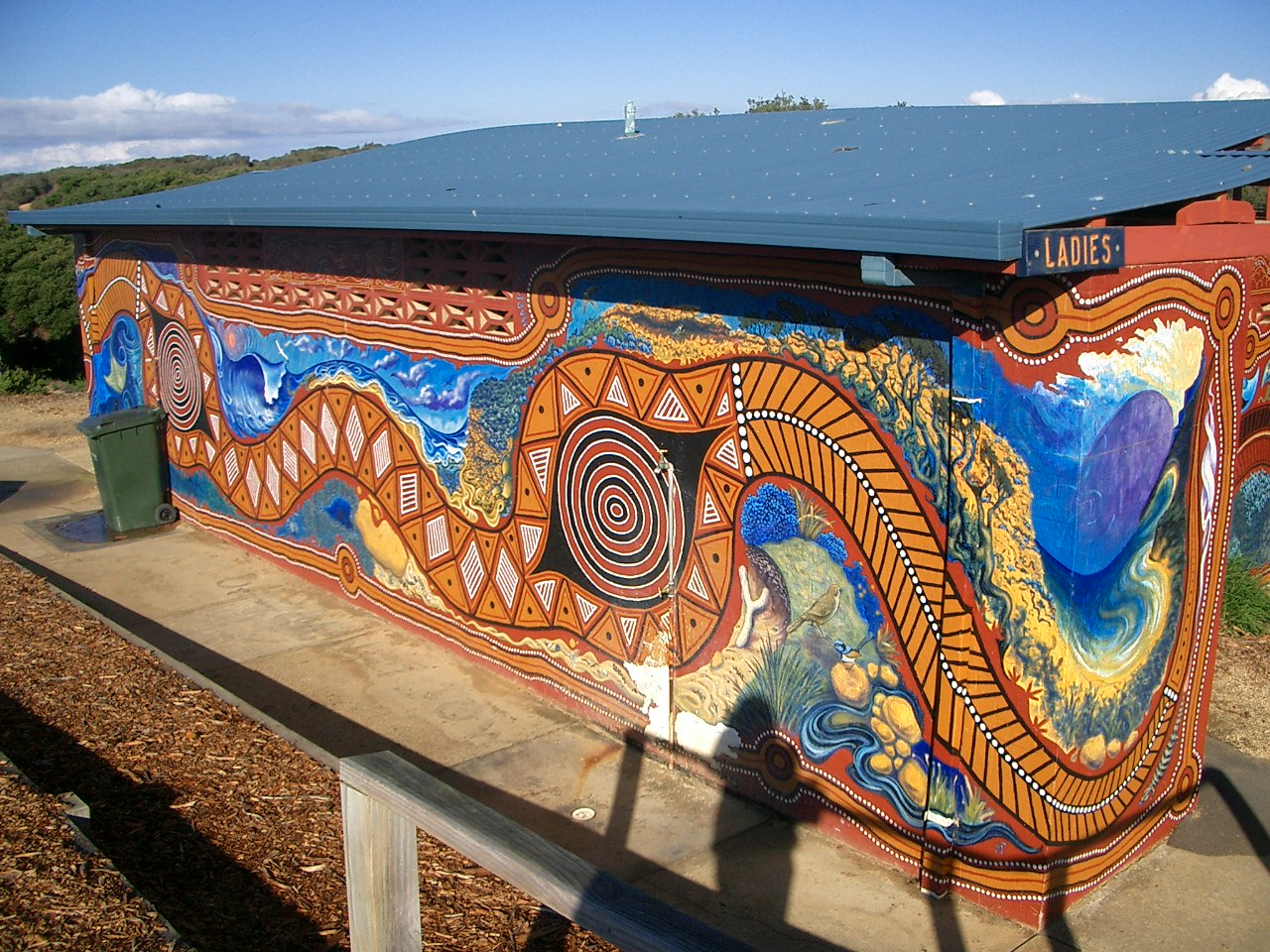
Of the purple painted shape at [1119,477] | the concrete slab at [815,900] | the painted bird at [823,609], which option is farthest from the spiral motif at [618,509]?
the purple painted shape at [1119,477]

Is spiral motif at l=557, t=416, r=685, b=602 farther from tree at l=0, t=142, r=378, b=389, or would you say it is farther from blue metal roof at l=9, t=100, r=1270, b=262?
tree at l=0, t=142, r=378, b=389

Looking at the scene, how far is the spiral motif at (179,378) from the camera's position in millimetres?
11148

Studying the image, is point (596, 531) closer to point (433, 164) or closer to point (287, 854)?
point (287, 854)

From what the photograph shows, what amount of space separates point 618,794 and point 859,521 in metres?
2.05

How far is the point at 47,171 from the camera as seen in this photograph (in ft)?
262

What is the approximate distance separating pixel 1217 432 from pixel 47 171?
8757 centimetres

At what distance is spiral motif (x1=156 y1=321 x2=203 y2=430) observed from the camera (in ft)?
36.6

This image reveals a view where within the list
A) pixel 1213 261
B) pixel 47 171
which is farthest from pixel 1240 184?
pixel 47 171

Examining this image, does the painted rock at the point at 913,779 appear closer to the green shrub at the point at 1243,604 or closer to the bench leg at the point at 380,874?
the bench leg at the point at 380,874

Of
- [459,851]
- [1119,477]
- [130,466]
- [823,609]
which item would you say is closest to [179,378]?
[130,466]

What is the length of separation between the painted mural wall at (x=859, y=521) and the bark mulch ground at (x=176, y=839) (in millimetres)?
1988

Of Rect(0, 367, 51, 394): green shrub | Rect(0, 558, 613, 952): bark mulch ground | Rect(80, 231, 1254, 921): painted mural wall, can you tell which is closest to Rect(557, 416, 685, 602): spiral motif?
Rect(80, 231, 1254, 921): painted mural wall

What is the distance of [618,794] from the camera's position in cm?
636

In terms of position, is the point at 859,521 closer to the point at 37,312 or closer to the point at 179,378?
the point at 179,378
